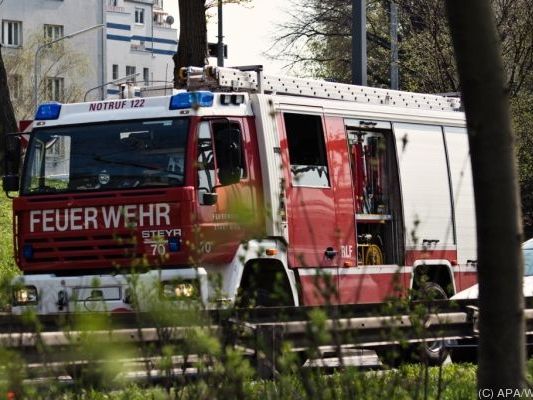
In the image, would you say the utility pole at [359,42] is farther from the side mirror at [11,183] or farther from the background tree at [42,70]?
the background tree at [42,70]

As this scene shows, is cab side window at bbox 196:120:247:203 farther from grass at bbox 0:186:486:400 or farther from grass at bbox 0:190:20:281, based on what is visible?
grass at bbox 0:190:20:281

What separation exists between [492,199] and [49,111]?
925 cm

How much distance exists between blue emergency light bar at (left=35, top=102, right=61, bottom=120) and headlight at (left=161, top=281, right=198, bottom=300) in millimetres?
8721

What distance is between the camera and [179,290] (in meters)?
5.42

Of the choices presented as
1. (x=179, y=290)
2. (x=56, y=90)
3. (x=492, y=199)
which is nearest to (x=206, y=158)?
(x=492, y=199)

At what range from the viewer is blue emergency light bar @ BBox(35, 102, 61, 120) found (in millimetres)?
14375

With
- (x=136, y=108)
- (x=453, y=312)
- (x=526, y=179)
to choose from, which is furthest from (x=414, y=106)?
(x=526, y=179)

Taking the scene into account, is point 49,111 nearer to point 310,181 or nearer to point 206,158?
point 206,158

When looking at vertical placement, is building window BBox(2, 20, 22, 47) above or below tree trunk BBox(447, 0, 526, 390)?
above

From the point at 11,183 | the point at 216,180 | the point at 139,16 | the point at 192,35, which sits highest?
the point at 139,16

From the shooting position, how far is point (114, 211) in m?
13.3

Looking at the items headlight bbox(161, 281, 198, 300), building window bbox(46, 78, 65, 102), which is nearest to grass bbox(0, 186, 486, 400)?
headlight bbox(161, 281, 198, 300)

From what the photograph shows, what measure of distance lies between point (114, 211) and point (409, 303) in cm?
756

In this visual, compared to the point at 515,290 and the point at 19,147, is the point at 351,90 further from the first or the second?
the point at 515,290
